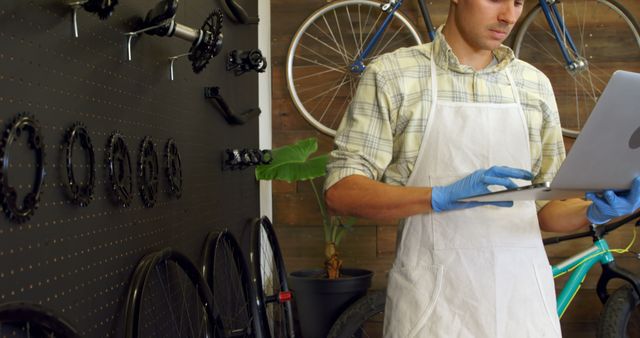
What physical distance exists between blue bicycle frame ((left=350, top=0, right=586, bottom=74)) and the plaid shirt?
174cm

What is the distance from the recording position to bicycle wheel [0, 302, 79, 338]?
1.20 m

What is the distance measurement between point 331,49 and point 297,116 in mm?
377

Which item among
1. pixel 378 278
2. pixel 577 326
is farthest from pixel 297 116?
pixel 577 326

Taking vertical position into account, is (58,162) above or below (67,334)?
above

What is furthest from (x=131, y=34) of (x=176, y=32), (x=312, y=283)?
(x=312, y=283)

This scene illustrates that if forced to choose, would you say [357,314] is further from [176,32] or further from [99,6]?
[99,6]

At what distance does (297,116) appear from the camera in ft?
12.7

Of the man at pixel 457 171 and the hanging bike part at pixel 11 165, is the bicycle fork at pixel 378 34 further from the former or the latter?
the hanging bike part at pixel 11 165

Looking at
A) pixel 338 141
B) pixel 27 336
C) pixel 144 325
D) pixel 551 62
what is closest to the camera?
pixel 27 336

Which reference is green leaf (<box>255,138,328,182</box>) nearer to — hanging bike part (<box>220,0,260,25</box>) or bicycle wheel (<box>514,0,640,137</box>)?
hanging bike part (<box>220,0,260,25</box>)

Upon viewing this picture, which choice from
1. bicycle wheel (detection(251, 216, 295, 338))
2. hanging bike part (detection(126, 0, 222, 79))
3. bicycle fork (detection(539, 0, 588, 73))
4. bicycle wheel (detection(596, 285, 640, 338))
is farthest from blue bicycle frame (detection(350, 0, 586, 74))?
hanging bike part (detection(126, 0, 222, 79))

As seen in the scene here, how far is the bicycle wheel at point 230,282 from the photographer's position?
107 inches

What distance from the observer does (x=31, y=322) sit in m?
1.28

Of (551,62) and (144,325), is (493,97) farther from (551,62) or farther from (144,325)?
(551,62)
